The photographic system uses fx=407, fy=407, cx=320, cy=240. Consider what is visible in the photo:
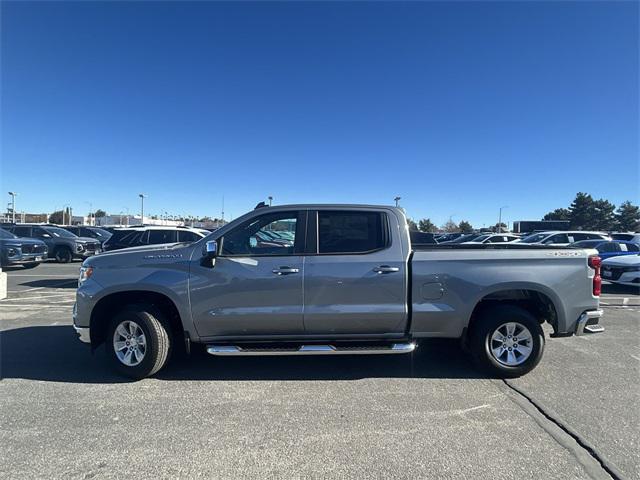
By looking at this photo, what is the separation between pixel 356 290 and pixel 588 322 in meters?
2.66

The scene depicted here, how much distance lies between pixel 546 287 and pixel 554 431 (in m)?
1.64

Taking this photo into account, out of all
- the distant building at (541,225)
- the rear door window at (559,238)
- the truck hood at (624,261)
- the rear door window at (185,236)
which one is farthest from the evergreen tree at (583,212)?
the rear door window at (185,236)

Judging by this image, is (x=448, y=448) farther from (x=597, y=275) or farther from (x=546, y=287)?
(x=597, y=275)

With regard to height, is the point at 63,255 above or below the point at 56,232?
below

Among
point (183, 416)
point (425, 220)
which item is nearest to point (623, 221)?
point (425, 220)

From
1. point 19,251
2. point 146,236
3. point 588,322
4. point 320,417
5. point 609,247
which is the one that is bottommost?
point 320,417

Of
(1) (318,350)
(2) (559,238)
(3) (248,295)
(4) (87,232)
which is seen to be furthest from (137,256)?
(4) (87,232)

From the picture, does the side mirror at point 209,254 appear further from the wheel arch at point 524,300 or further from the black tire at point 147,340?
the wheel arch at point 524,300

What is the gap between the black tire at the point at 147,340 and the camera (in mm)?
4426

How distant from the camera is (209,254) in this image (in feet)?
14.5

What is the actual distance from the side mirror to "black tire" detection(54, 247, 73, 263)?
18.5m

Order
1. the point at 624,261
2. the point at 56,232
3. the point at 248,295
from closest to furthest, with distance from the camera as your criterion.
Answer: the point at 248,295
the point at 624,261
the point at 56,232

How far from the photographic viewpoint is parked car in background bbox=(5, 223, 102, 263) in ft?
63.9

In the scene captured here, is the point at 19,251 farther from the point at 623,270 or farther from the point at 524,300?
the point at 623,270
